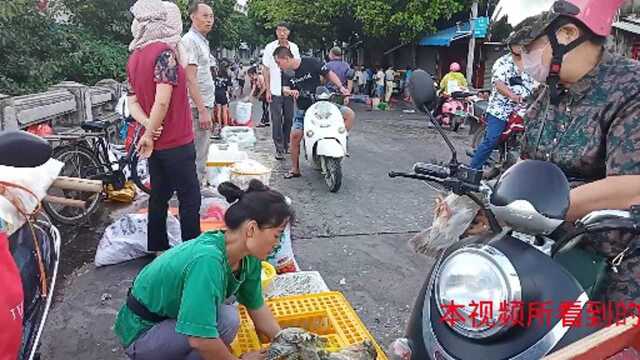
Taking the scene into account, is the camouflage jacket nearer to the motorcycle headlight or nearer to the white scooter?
the motorcycle headlight

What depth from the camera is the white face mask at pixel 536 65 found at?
1803 mm

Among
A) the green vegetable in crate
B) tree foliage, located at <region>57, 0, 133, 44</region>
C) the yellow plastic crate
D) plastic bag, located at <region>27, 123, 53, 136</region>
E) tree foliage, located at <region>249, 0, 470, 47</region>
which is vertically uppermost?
tree foliage, located at <region>249, 0, 470, 47</region>

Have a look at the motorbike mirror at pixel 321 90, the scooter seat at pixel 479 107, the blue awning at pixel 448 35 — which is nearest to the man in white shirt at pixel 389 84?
the blue awning at pixel 448 35

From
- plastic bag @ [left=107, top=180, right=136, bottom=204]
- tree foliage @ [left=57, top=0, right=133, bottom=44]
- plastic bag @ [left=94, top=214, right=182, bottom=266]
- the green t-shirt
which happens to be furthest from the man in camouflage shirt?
tree foliage @ [left=57, top=0, right=133, bottom=44]

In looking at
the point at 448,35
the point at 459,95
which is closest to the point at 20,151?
the point at 459,95

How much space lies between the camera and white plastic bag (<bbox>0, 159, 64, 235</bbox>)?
65.3 inches

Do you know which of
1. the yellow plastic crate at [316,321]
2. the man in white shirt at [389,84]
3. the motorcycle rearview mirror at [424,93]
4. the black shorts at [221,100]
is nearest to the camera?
the motorcycle rearview mirror at [424,93]

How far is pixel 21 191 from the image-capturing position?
5.59 feet

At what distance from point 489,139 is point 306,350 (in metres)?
4.22

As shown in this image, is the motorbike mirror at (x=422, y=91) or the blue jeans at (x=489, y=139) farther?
the blue jeans at (x=489, y=139)

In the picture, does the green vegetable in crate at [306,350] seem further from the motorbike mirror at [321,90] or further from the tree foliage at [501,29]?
the motorbike mirror at [321,90]

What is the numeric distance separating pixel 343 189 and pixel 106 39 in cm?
648

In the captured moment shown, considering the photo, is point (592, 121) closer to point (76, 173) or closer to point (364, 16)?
point (76, 173)

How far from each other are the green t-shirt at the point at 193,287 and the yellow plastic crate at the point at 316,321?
0.87 feet
